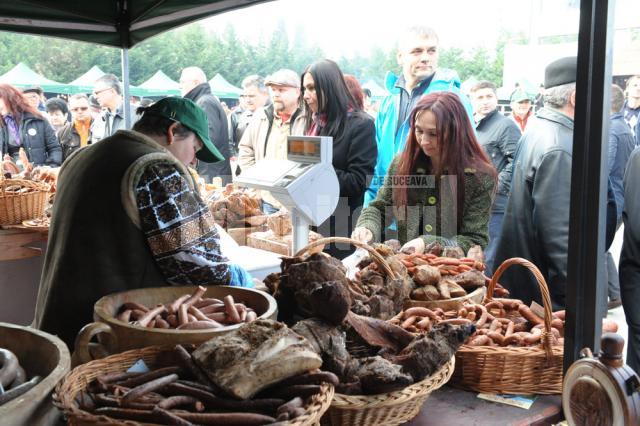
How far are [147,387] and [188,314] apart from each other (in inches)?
24.1

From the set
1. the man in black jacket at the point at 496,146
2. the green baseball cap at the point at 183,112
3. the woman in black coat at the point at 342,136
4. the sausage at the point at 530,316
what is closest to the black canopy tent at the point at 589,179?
the sausage at the point at 530,316

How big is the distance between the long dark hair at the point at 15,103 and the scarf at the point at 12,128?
0.05m

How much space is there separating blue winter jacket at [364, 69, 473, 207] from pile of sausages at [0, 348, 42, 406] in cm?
312

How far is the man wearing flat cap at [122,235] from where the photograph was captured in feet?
7.60

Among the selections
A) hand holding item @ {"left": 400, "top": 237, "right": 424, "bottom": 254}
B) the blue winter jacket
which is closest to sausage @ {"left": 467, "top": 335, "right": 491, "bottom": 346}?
hand holding item @ {"left": 400, "top": 237, "right": 424, "bottom": 254}

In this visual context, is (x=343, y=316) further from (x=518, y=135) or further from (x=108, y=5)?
(x=108, y=5)

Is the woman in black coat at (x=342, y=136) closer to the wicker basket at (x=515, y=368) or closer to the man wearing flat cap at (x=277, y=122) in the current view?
the man wearing flat cap at (x=277, y=122)

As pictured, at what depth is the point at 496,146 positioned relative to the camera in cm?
429

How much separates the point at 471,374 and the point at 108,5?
3.95m

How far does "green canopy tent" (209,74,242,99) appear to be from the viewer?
10781 mm

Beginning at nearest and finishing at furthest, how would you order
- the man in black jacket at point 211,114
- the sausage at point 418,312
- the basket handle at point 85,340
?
the basket handle at point 85,340 → the sausage at point 418,312 → the man in black jacket at point 211,114

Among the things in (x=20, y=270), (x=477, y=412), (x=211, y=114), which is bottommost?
(x=20, y=270)

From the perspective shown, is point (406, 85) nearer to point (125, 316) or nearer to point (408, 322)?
point (408, 322)

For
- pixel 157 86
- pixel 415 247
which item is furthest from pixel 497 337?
pixel 157 86
